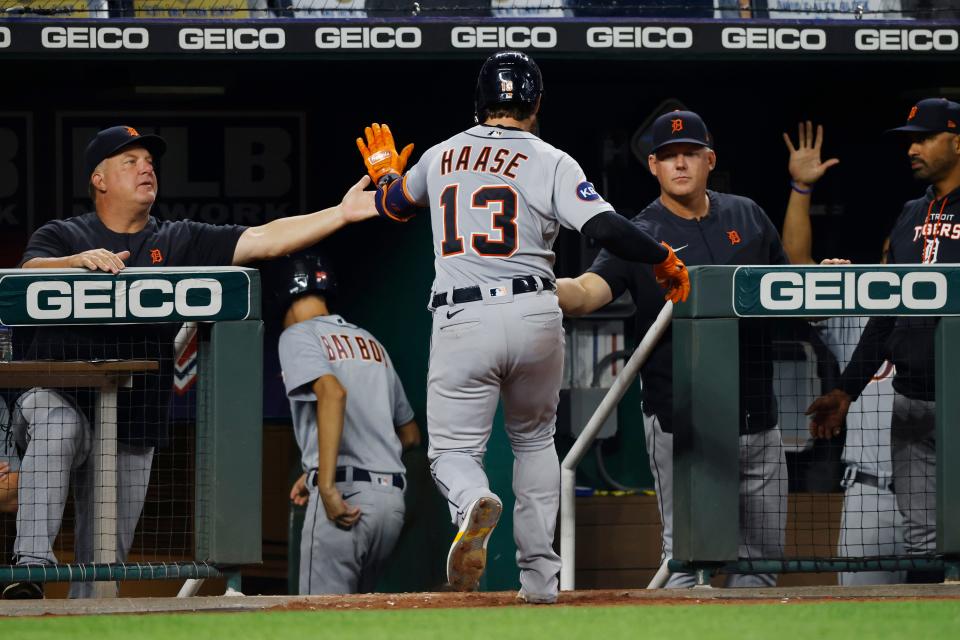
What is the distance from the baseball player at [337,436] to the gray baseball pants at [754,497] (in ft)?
4.15

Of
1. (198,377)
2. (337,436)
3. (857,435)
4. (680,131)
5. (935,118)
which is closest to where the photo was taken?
(198,377)

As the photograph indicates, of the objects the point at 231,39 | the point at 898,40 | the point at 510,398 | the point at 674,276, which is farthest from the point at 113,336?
the point at 898,40

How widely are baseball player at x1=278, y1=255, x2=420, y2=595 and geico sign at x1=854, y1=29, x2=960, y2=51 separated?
237 cm

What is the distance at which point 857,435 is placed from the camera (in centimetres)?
688

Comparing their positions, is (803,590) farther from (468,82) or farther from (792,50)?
(468,82)

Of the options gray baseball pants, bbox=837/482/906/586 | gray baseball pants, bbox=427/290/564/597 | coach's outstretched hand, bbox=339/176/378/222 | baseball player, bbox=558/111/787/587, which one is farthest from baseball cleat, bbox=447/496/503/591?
gray baseball pants, bbox=837/482/906/586

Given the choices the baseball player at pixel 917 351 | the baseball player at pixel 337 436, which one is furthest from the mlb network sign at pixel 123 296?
the baseball player at pixel 917 351

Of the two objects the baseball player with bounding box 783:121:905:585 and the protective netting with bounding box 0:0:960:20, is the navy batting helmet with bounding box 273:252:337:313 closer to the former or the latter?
the protective netting with bounding box 0:0:960:20

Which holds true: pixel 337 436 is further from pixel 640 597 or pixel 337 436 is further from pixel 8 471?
pixel 640 597

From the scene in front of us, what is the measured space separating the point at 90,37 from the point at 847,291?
3.16m

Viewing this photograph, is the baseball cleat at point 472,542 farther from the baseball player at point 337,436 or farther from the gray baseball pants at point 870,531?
the gray baseball pants at point 870,531

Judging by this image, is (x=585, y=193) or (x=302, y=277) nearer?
(x=585, y=193)

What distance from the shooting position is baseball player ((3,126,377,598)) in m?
5.23

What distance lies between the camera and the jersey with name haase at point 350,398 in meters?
6.52
